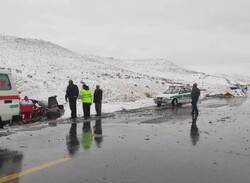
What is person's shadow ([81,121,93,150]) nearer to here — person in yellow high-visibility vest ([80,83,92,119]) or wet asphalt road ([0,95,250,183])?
wet asphalt road ([0,95,250,183])

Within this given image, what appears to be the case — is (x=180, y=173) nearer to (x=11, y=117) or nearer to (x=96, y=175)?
(x=96, y=175)

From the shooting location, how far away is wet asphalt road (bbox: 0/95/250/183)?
23.6 ft

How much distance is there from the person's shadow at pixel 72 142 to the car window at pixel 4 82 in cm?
242

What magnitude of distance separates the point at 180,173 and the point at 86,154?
265 centimetres

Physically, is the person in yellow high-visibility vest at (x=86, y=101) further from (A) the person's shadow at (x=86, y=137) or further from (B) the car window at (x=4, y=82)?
(B) the car window at (x=4, y=82)

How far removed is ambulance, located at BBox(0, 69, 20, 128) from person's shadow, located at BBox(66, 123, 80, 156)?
72.3 inches

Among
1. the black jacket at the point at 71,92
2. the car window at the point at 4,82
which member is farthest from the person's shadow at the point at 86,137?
the black jacket at the point at 71,92

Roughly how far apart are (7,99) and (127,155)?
14.7 feet

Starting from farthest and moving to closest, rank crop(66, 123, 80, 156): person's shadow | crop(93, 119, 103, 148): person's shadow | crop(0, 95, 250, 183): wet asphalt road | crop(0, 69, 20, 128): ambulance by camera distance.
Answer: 1. crop(0, 69, 20, 128): ambulance
2. crop(93, 119, 103, 148): person's shadow
3. crop(66, 123, 80, 156): person's shadow
4. crop(0, 95, 250, 183): wet asphalt road

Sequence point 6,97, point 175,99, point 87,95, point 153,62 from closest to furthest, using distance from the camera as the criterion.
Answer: point 6,97, point 87,95, point 175,99, point 153,62

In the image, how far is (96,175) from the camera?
719 cm

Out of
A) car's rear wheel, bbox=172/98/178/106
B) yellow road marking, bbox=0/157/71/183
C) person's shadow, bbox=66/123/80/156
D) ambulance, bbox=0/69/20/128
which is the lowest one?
yellow road marking, bbox=0/157/71/183

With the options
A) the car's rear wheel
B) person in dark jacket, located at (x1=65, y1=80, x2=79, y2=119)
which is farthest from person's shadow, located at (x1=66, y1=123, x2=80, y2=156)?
the car's rear wheel

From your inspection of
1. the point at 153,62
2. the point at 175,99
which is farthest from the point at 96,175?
the point at 153,62
